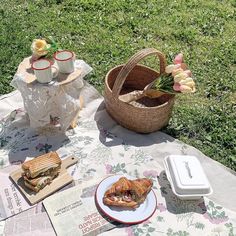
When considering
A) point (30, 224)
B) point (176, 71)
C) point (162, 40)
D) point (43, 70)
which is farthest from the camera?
point (162, 40)

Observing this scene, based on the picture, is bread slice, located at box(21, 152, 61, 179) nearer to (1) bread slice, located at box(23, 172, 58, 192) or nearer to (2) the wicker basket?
(1) bread slice, located at box(23, 172, 58, 192)

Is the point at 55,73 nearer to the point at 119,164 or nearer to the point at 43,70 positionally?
the point at 43,70

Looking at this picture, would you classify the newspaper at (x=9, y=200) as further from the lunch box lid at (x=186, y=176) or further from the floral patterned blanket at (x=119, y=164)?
the lunch box lid at (x=186, y=176)

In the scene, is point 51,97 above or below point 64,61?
below

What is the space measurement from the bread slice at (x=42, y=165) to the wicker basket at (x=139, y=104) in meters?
0.61

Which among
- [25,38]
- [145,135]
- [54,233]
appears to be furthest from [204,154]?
[25,38]

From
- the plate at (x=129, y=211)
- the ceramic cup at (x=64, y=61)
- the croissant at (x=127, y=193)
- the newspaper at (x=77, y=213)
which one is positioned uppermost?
the ceramic cup at (x=64, y=61)

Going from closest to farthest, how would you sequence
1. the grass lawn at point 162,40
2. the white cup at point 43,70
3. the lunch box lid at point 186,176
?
the lunch box lid at point 186,176, the white cup at point 43,70, the grass lawn at point 162,40

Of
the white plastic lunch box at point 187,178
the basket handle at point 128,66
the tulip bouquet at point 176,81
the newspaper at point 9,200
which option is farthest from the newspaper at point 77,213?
the tulip bouquet at point 176,81

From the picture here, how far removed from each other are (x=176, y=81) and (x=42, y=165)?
3.48 ft

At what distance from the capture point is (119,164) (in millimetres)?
2875

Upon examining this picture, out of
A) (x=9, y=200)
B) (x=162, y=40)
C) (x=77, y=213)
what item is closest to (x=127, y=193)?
(x=77, y=213)

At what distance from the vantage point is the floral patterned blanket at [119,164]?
250 cm

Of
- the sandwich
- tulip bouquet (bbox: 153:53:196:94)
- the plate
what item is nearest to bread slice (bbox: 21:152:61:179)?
the sandwich
